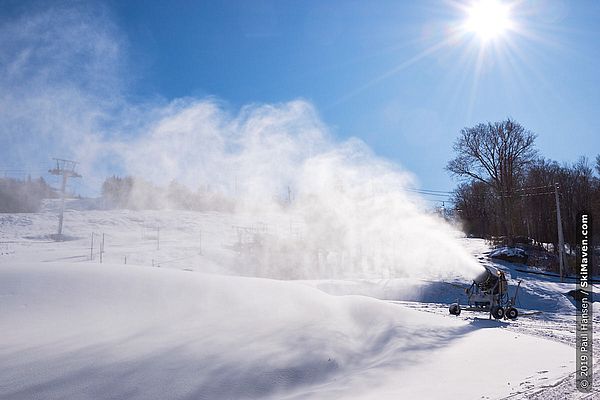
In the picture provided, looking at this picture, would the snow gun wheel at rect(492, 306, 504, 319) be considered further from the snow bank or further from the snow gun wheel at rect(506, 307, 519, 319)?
the snow bank

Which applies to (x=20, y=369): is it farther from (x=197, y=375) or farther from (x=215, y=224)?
(x=215, y=224)

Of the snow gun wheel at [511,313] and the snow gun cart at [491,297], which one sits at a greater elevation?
the snow gun cart at [491,297]

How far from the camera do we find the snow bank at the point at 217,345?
5285 mm

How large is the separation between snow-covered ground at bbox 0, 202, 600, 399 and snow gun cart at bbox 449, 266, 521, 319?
5.22 feet

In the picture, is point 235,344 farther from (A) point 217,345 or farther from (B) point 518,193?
(B) point 518,193

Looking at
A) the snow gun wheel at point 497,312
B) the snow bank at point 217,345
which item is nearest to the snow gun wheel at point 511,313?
the snow gun wheel at point 497,312

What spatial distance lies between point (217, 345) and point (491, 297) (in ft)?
35.1

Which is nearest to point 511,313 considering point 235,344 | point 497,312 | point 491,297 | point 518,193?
point 497,312

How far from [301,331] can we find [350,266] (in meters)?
21.6

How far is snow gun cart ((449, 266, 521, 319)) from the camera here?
13945mm

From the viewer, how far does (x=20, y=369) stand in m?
5.07

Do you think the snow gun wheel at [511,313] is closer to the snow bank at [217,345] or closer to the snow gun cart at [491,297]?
the snow gun cart at [491,297]

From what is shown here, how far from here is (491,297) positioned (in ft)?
46.5

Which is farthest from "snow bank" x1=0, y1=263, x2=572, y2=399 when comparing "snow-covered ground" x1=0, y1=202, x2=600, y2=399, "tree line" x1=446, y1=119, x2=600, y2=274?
"tree line" x1=446, y1=119, x2=600, y2=274
